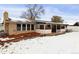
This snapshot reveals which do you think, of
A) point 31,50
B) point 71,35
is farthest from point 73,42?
point 31,50

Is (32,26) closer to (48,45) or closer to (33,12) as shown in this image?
(33,12)

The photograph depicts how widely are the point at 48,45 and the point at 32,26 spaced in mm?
299

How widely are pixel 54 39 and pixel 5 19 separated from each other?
628 millimetres

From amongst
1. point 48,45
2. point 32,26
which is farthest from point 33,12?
point 48,45

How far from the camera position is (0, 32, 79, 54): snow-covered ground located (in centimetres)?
628

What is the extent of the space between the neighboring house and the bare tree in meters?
0.05

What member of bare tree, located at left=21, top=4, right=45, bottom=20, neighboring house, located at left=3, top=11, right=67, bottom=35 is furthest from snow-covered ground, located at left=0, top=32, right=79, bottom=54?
bare tree, located at left=21, top=4, right=45, bottom=20

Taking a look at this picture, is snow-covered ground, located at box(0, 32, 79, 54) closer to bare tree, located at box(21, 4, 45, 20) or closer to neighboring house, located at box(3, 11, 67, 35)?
neighboring house, located at box(3, 11, 67, 35)

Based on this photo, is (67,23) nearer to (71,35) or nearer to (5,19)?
(71,35)

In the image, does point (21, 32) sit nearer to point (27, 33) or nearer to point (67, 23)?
point (27, 33)

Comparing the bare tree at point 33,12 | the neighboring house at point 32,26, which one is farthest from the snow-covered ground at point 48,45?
the bare tree at point 33,12

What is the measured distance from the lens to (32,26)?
250 inches
